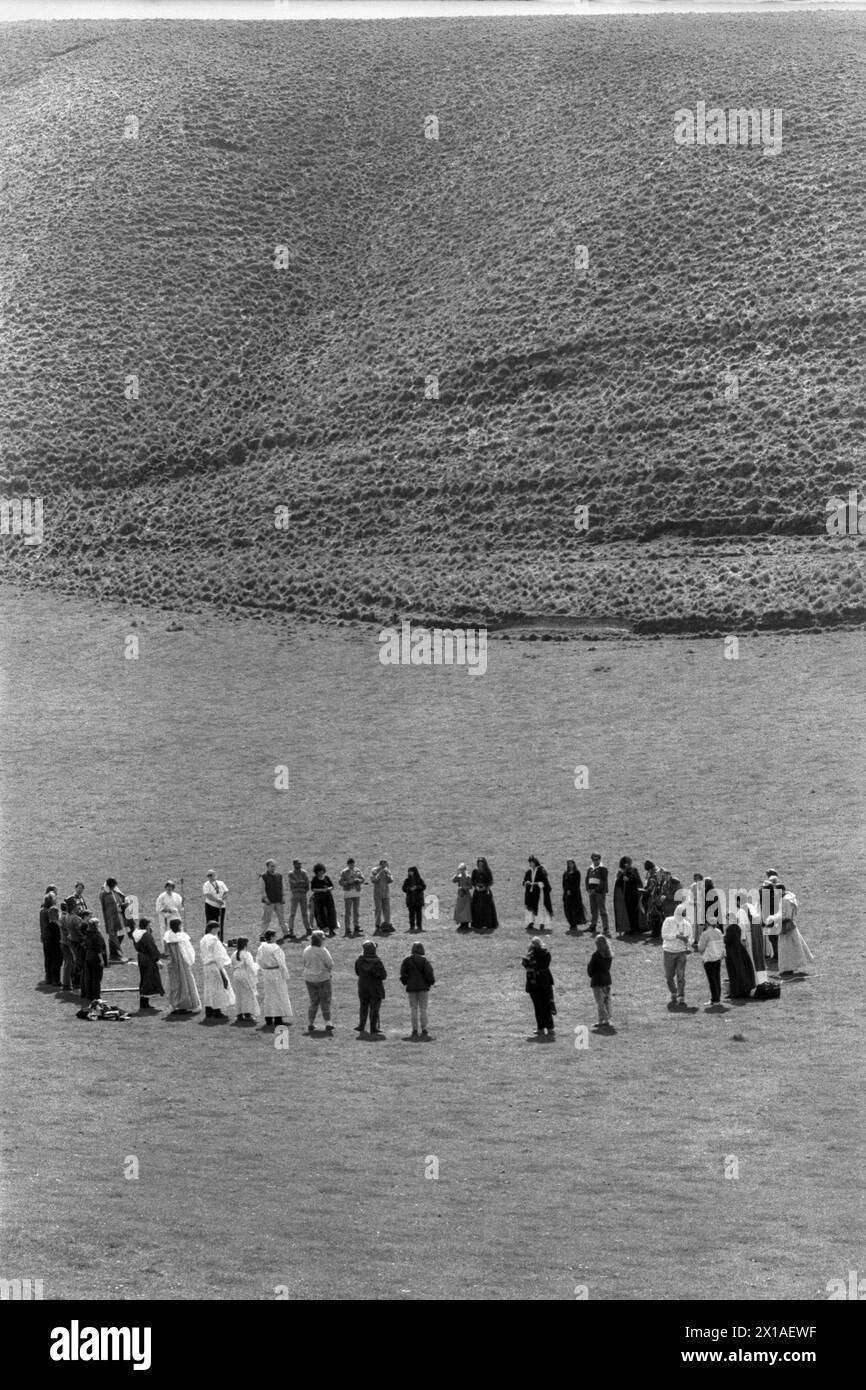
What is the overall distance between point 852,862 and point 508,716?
13.3 metres

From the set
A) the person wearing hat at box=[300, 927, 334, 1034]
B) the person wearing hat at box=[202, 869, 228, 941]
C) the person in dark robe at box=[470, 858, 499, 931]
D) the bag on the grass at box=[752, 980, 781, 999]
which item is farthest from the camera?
the person in dark robe at box=[470, 858, 499, 931]

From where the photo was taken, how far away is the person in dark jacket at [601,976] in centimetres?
2409

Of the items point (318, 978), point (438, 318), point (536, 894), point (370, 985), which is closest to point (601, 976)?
point (370, 985)

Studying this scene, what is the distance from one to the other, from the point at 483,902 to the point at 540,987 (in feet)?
22.7

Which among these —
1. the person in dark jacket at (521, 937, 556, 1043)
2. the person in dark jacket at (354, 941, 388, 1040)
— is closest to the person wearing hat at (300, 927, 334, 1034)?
the person in dark jacket at (354, 941, 388, 1040)

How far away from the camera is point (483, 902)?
102ft

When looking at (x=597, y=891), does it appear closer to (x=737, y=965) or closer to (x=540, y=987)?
(x=737, y=965)

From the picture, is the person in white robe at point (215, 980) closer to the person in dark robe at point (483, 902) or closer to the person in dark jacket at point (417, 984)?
the person in dark jacket at point (417, 984)

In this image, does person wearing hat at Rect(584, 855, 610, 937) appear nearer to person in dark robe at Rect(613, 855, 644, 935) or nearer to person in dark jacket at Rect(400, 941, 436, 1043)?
person in dark robe at Rect(613, 855, 644, 935)

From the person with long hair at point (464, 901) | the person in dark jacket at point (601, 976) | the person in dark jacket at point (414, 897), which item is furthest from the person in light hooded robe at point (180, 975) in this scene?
the person with long hair at point (464, 901)

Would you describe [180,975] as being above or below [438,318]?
below

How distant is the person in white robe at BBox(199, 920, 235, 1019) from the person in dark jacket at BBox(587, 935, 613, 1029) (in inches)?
172

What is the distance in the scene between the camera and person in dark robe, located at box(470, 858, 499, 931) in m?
30.9

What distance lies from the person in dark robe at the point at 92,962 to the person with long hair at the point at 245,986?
170 centimetres
